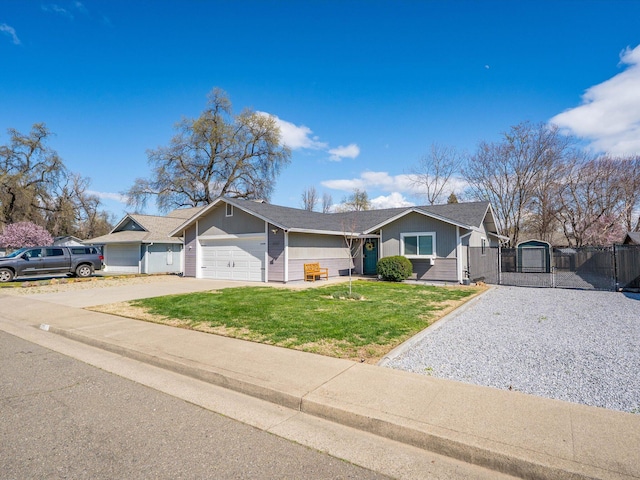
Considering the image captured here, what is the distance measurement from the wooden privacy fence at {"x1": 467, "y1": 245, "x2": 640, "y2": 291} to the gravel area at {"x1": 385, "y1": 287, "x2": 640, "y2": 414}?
414 cm

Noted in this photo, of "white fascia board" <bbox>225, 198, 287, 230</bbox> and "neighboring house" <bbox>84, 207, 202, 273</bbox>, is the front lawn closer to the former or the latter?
"white fascia board" <bbox>225, 198, 287, 230</bbox>

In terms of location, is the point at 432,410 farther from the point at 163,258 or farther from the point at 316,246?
the point at 163,258

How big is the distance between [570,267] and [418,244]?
10938 mm

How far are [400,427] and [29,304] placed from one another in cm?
1203

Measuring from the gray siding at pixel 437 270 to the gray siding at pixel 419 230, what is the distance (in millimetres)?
319

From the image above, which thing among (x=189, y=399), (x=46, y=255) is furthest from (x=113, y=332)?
(x=46, y=255)

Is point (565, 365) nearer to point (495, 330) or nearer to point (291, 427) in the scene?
point (495, 330)

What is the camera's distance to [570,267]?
69.8 ft

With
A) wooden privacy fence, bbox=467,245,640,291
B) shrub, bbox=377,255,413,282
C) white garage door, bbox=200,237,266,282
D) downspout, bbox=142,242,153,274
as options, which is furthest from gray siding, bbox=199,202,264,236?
wooden privacy fence, bbox=467,245,640,291

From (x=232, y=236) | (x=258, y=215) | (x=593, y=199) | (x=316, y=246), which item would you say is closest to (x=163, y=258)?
(x=232, y=236)

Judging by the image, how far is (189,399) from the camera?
4203 millimetres

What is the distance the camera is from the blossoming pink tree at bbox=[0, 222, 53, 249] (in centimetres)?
3425

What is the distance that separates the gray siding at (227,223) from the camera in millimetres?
17331

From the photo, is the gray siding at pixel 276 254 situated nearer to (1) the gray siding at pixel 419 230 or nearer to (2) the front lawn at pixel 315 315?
(2) the front lawn at pixel 315 315
